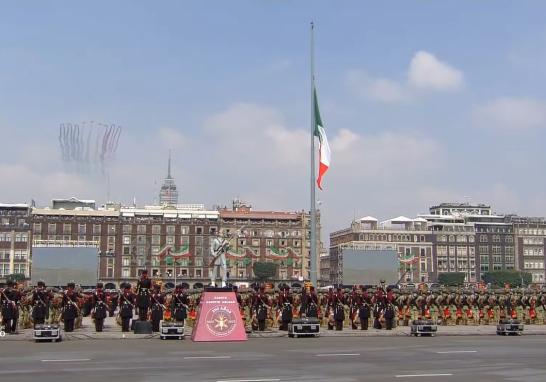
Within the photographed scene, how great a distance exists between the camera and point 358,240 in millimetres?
141875

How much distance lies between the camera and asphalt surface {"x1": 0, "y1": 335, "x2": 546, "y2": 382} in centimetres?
1277

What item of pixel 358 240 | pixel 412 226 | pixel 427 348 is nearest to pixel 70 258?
pixel 427 348

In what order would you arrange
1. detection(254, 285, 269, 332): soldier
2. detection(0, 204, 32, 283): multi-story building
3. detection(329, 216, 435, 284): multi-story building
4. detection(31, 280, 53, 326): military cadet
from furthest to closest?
1. detection(329, 216, 435, 284): multi-story building
2. detection(0, 204, 32, 283): multi-story building
3. detection(254, 285, 269, 332): soldier
4. detection(31, 280, 53, 326): military cadet

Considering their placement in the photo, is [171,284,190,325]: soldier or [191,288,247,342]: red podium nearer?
[191,288,247,342]: red podium

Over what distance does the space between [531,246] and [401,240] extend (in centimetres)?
2723

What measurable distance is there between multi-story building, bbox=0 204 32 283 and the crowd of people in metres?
96.1

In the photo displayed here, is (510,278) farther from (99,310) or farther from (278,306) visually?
(99,310)

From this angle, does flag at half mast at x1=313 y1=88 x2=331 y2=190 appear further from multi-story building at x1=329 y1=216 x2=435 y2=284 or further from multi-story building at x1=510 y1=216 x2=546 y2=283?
multi-story building at x1=510 y1=216 x2=546 y2=283

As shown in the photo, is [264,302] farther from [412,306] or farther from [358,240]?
[358,240]

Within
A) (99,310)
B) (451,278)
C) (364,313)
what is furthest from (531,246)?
(99,310)

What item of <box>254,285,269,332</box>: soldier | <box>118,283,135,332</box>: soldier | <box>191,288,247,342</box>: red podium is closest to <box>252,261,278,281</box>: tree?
<box>254,285,269,332</box>: soldier

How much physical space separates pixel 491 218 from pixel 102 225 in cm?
7824

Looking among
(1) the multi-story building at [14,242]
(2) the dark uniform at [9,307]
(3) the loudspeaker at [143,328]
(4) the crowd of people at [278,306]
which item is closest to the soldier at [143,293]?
(4) the crowd of people at [278,306]

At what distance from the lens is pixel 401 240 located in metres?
144
